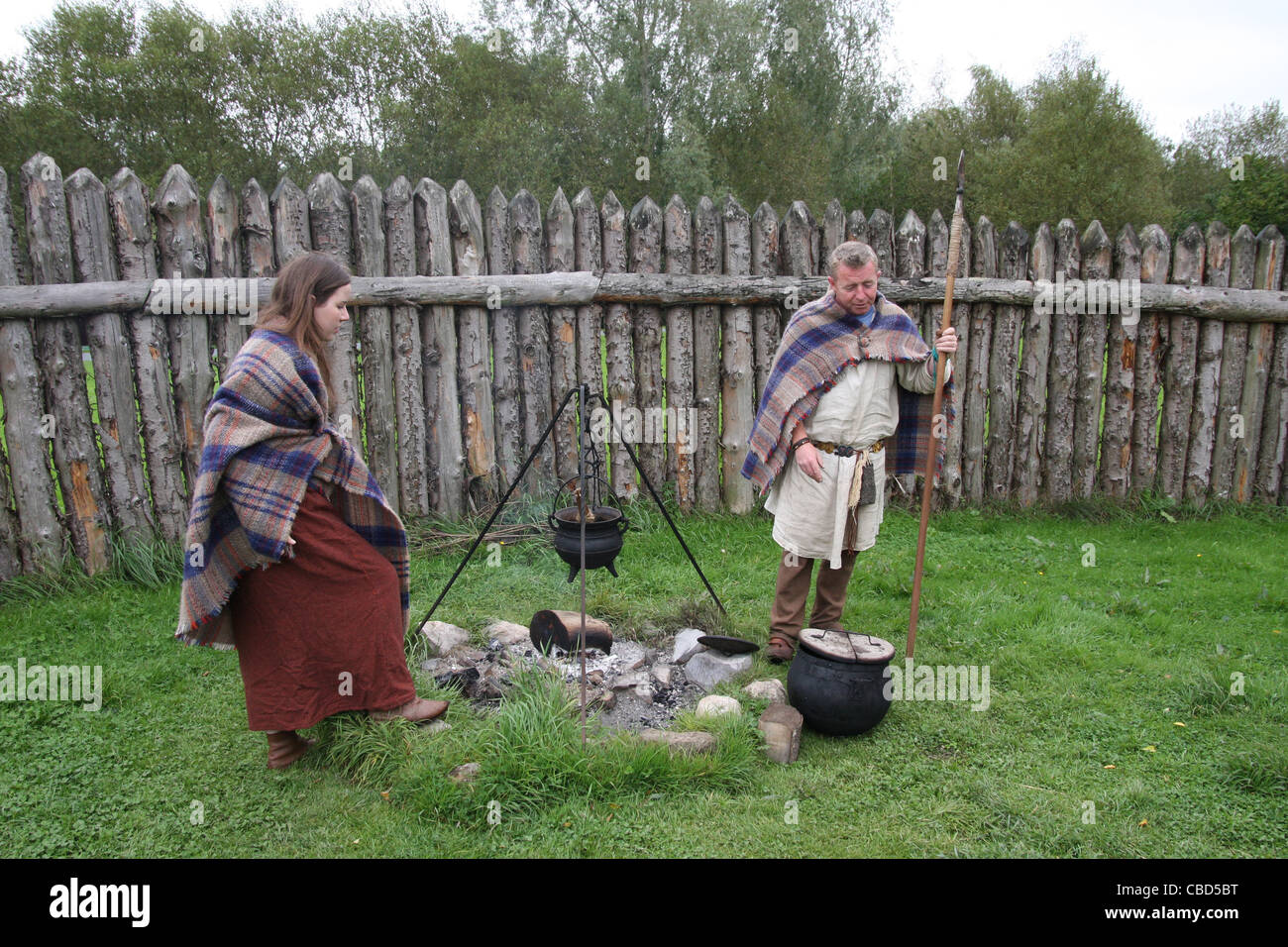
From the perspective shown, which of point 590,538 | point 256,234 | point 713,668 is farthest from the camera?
point 256,234

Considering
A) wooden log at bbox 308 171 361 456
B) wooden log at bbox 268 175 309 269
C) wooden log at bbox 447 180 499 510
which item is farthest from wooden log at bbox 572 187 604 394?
wooden log at bbox 268 175 309 269

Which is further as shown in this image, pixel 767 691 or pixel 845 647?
pixel 767 691

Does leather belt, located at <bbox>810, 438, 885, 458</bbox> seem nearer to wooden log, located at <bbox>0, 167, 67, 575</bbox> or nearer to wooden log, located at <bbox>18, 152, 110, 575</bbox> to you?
wooden log, located at <bbox>18, 152, 110, 575</bbox>

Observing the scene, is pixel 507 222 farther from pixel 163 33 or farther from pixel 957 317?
pixel 163 33

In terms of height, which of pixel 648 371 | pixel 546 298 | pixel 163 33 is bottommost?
pixel 648 371

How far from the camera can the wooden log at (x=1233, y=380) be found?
709cm

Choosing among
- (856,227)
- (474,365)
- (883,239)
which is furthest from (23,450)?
(883,239)

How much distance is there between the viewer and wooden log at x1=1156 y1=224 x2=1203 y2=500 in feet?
23.0

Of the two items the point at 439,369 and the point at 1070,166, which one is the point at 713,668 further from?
the point at 1070,166

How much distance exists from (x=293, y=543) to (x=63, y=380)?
3249 millimetres

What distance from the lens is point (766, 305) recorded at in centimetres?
674

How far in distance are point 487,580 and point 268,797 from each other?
7.76 ft
